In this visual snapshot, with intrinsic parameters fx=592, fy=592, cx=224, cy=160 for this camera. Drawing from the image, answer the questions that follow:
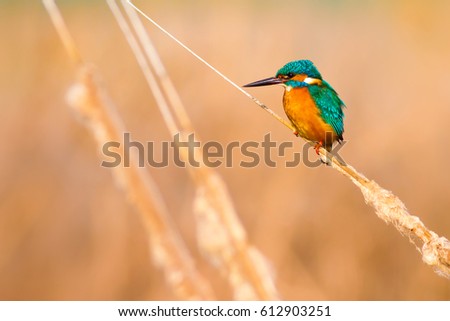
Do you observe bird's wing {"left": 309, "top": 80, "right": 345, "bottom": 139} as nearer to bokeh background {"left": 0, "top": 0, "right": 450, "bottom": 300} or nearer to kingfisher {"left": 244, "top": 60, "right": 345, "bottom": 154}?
kingfisher {"left": 244, "top": 60, "right": 345, "bottom": 154}

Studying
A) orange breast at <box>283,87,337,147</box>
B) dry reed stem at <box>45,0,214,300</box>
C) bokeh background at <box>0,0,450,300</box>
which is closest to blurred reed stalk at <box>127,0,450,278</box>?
dry reed stem at <box>45,0,214,300</box>

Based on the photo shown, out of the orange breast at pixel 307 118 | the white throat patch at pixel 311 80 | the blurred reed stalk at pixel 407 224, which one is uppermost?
the white throat patch at pixel 311 80

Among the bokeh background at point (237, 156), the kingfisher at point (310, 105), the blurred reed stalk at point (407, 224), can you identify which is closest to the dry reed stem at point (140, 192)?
the blurred reed stalk at point (407, 224)

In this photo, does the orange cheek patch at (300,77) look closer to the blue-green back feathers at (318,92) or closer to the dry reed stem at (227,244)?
the blue-green back feathers at (318,92)

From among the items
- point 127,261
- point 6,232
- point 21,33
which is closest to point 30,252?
point 6,232

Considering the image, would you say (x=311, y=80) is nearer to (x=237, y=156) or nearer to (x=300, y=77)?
(x=300, y=77)

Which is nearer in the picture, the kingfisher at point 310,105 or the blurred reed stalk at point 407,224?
the blurred reed stalk at point 407,224
